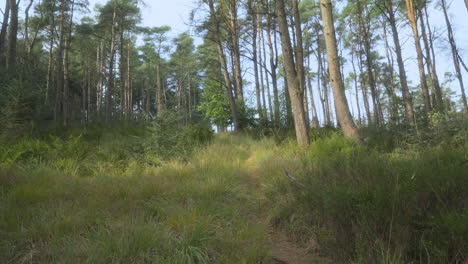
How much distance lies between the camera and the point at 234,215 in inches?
129

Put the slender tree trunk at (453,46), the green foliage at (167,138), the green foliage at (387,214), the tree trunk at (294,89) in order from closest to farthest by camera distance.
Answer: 1. the green foliage at (387,214)
2. the green foliage at (167,138)
3. the tree trunk at (294,89)
4. the slender tree trunk at (453,46)

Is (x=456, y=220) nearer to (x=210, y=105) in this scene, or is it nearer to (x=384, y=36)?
(x=210, y=105)

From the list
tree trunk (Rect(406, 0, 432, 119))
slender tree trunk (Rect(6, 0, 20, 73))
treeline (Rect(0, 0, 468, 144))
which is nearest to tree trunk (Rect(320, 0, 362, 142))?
treeline (Rect(0, 0, 468, 144))

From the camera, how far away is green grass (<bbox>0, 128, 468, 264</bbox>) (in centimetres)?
206

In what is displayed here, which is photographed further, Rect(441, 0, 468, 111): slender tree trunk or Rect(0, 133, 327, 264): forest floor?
Rect(441, 0, 468, 111): slender tree trunk

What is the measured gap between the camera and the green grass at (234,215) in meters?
2.06

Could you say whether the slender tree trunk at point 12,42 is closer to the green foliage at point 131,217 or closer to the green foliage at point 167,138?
the green foliage at point 131,217

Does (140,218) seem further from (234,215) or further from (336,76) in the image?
(336,76)

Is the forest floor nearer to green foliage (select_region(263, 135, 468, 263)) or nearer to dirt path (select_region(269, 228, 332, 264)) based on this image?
dirt path (select_region(269, 228, 332, 264))

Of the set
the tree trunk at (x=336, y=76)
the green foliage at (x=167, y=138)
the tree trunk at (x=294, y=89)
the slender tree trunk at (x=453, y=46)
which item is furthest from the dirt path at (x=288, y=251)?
the slender tree trunk at (x=453, y=46)

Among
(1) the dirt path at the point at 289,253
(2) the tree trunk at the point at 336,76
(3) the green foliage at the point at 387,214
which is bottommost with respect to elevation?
(1) the dirt path at the point at 289,253

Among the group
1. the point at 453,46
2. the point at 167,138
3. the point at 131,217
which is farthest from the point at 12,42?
the point at 453,46

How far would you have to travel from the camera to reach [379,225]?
2248 mm

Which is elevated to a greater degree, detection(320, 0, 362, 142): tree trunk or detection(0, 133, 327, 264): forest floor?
detection(320, 0, 362, 142): tree trunk
